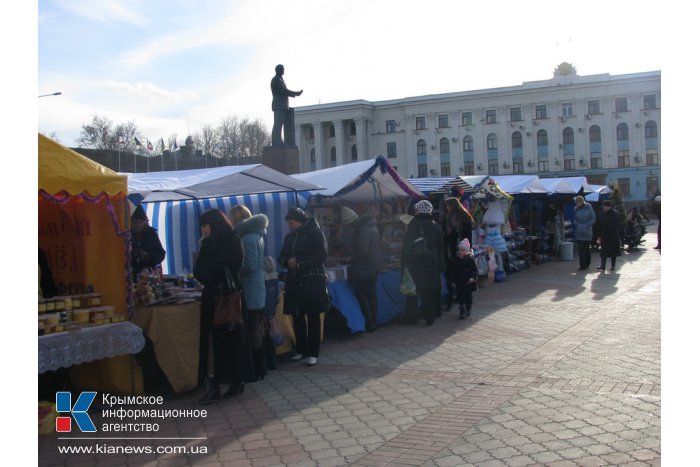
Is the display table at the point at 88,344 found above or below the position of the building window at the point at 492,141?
→ below

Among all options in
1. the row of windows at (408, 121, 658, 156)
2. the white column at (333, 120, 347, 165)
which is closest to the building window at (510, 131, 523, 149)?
the row of windows at (408, 121, 658, 156)

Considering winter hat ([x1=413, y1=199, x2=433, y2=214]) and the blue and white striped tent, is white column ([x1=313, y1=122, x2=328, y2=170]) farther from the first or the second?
winter hat ([x1=413, y1=199, x2=433, y2=214])

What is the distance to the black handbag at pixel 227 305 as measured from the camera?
20.7 feet

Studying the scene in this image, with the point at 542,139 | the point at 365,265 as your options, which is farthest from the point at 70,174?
the point at 542,139

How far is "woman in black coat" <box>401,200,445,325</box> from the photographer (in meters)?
9.90

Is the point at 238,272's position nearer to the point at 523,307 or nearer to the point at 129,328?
the point at 129,328

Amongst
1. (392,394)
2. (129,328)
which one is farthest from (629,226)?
(129,328)

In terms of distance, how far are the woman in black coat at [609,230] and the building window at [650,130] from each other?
52.3m

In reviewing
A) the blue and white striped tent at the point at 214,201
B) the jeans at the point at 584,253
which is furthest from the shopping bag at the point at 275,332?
the jeans at the point at 584,253

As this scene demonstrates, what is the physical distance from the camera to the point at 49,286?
660cm

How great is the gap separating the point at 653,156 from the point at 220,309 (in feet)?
213

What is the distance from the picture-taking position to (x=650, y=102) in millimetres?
62625

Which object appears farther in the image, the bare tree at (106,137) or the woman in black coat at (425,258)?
the bare tree at (106,137)

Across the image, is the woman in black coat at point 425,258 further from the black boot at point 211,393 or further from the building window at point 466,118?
the building window at point 466,118
